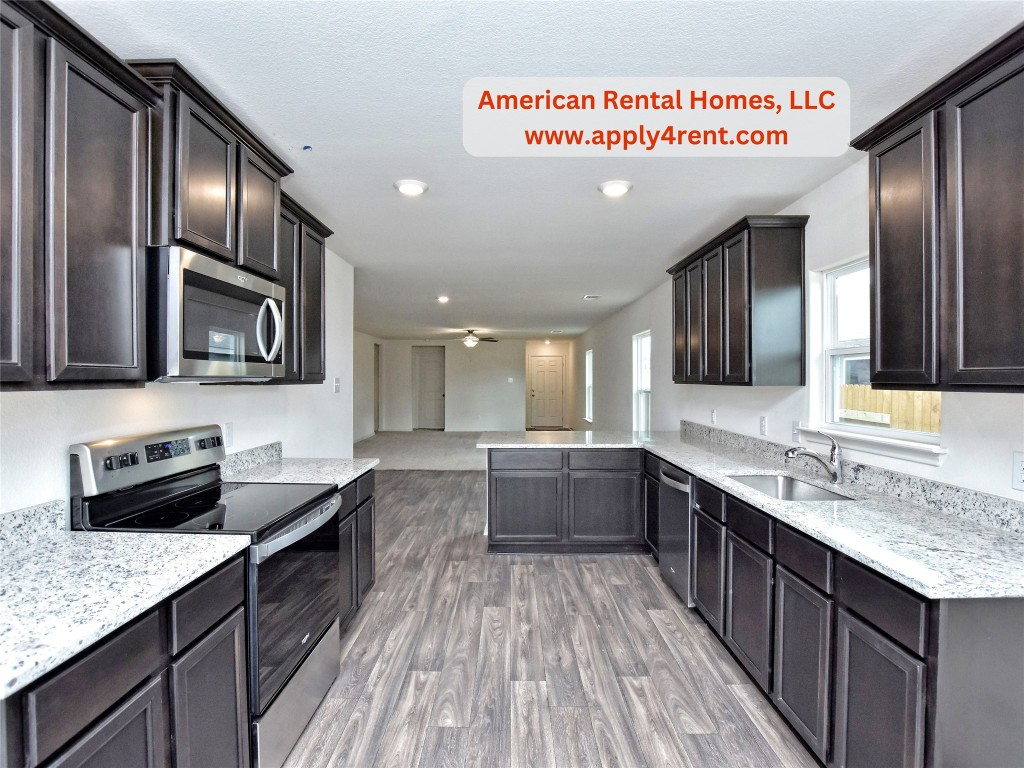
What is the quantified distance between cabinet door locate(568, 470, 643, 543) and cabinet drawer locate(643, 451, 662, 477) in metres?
0.12

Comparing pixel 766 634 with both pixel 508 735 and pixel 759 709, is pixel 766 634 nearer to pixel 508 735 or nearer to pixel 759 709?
pixel 759 709

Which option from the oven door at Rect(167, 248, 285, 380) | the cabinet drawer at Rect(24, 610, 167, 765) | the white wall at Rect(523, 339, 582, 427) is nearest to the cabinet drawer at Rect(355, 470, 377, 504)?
the oven door at Rect(167, 248, 285, 380)

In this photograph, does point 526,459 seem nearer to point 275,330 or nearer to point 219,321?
point 275,330

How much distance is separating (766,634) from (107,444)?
101 inches

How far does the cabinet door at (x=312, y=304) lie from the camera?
2781 millimetres

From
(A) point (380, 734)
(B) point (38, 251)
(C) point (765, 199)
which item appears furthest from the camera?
(C) point (765, 199)

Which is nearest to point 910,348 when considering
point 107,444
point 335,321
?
point 107,444

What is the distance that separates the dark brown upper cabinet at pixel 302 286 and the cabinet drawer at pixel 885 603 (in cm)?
250

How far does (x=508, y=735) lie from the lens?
191cm

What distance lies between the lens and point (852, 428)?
8.29ft

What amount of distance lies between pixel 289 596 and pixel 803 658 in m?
1.84

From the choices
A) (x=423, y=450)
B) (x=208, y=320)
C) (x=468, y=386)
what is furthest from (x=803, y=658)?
(x=468, y=386)

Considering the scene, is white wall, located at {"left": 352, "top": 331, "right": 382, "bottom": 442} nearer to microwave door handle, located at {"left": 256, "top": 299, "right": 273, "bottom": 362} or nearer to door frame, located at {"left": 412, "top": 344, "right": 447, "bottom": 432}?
door frame, located at {"left": 412, "top": 344, "right": 447, "bottom": 432}

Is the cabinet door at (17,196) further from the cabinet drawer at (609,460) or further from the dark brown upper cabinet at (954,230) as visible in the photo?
the cabinet drawer at (609,460)
